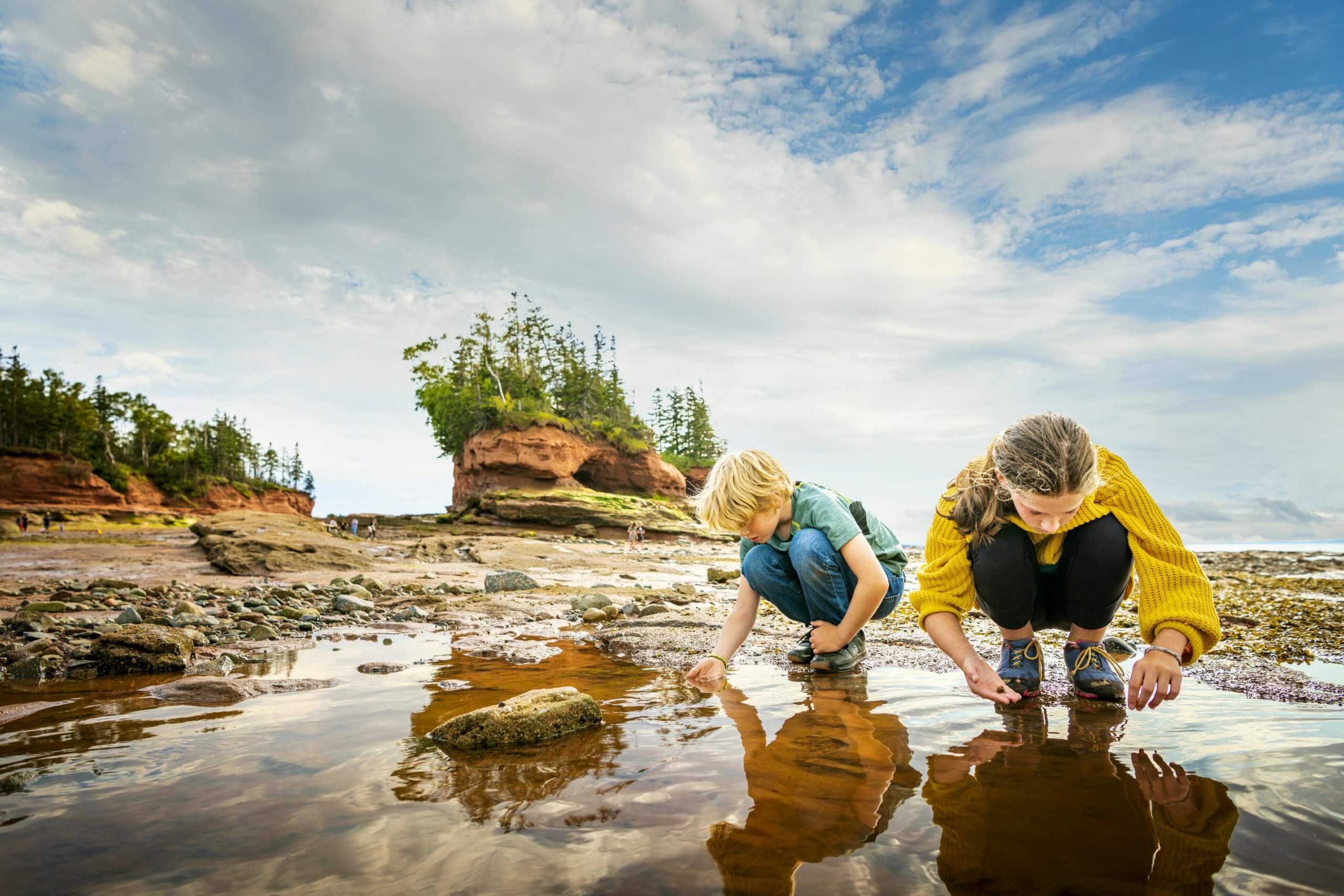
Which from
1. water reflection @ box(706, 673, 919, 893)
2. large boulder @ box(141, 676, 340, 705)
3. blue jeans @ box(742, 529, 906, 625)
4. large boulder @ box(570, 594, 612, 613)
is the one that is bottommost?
water reflection @ box(706, 673, 919, 893)

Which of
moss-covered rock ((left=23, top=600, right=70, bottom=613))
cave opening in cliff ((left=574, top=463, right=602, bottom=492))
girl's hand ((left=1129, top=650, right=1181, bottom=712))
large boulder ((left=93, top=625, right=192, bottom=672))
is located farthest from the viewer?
cave opening in cliff ((left=574, top=463, right=602, bottom=492))

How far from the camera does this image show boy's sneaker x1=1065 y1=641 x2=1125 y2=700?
2.61 m

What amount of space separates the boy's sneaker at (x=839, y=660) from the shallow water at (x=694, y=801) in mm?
645

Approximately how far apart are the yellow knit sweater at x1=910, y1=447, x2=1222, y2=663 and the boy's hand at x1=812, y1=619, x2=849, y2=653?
1.56 feet

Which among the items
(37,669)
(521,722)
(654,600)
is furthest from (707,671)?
(654,600)

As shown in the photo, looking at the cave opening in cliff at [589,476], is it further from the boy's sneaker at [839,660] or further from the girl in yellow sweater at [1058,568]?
the girl in yellow sweater at [1058,568]

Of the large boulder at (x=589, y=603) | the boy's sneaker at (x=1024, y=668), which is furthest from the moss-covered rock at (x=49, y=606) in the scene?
the boy's sneaker at (x=1024, y=668)

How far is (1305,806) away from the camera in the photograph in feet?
5.02

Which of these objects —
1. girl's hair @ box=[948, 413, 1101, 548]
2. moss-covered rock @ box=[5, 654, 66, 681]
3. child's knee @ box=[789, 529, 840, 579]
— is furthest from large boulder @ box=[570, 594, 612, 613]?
girl's hair @ box=[948, 413, 1101, 548]

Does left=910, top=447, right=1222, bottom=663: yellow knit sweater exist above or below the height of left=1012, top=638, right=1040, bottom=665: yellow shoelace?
above

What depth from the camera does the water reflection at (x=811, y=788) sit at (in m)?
1.37

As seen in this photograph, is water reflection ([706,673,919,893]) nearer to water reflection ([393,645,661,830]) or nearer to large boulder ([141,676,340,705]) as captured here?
water reflection ([393,645,661,830])

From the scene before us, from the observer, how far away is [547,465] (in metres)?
42.3

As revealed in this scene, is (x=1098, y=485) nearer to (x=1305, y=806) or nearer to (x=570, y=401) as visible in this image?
(x=1305, y=806)
